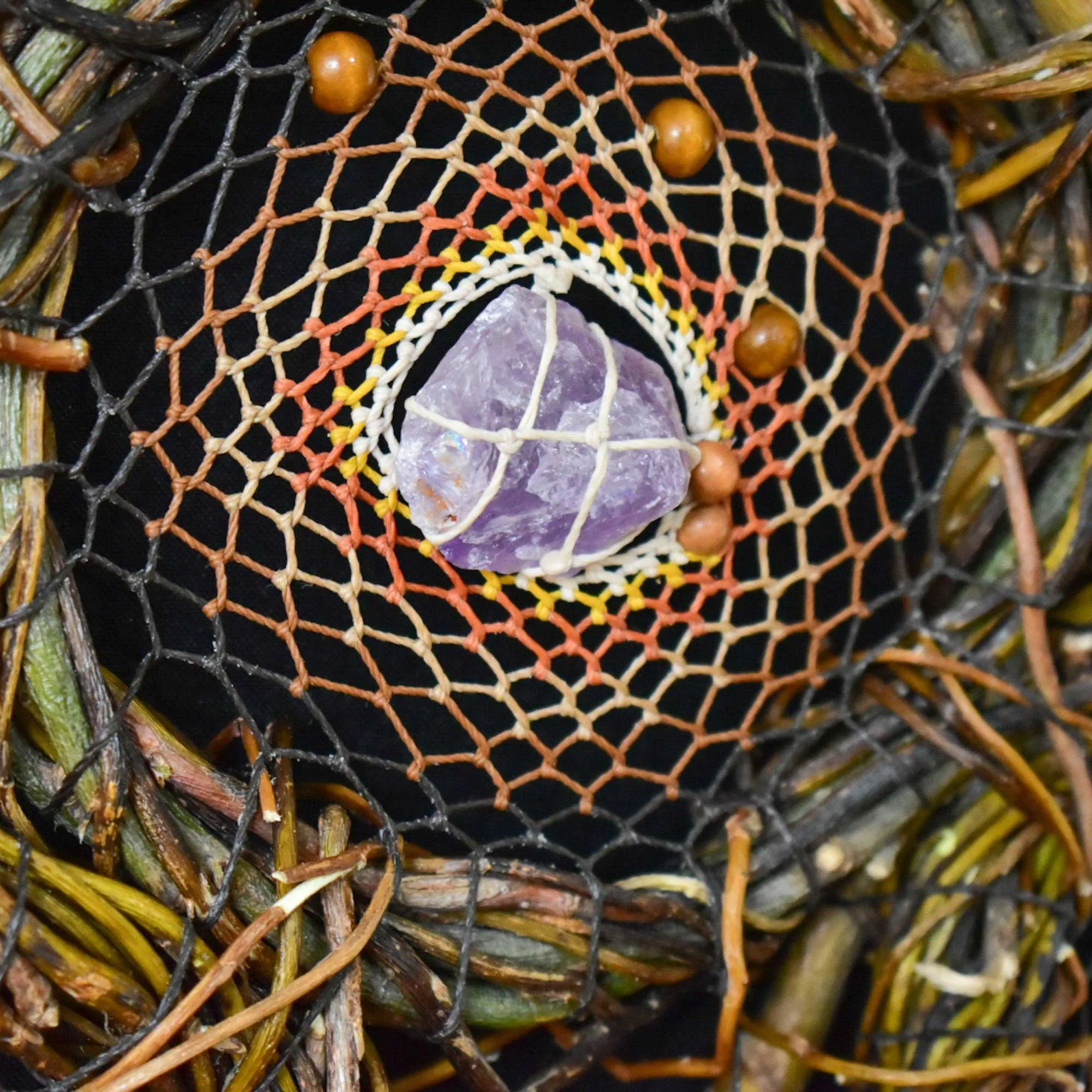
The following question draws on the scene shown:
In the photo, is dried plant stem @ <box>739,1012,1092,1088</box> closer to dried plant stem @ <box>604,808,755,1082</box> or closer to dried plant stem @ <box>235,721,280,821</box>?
dried plant stem @ <box>604,808,755,1082</box>

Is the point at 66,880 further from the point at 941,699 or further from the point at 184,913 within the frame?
the point at 941,699

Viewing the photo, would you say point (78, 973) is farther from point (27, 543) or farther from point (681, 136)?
point (681, 136)

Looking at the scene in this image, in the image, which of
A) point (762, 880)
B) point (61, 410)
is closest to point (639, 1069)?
point (762, 880)

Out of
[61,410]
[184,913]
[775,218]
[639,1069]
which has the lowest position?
[639,1069]

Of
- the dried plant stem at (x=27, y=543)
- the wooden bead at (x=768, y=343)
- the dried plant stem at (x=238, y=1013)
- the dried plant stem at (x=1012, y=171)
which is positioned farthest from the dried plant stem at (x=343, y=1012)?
the dried plant stem at (x=1012, y=171)

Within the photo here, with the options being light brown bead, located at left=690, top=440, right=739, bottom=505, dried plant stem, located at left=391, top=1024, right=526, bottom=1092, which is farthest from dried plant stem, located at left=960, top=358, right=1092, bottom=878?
dried plant stem, located at left=391, top=1024, right=526, bottom=1092

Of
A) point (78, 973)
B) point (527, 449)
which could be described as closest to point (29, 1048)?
point (78, 973)

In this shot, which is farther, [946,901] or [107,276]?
[946,901]
